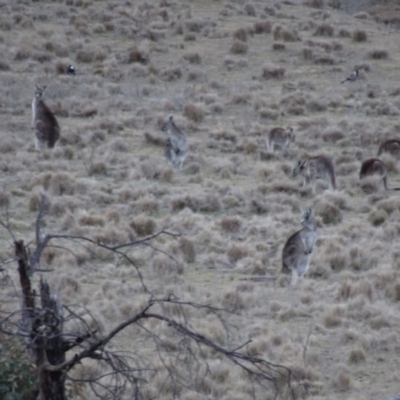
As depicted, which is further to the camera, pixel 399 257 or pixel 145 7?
pixel 145 7

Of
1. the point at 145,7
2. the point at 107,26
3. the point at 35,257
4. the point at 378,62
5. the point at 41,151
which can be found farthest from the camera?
the point at 145,7

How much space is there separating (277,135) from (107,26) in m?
13.7

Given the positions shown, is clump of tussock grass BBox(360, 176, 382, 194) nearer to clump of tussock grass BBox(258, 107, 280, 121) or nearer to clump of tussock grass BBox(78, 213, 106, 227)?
clump of tussock grass BBox(78, 213, 106, 227)

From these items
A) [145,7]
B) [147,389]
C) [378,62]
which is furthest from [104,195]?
[145,7]

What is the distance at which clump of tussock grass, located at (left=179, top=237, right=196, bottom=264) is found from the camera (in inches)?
577

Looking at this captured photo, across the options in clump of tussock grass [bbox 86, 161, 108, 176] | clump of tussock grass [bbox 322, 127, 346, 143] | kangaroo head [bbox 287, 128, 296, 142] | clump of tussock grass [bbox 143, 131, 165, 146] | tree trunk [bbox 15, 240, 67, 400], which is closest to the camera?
tree trunk [bbox 15, 240, 67, 400]

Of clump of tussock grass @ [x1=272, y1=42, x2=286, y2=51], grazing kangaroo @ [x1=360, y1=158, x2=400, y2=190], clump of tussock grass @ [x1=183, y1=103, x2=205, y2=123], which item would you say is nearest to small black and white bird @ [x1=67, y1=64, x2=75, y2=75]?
clump of tussock grass @ [x1=183, y1=103, x2=205, y2=123]

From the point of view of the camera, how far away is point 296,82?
28.3m

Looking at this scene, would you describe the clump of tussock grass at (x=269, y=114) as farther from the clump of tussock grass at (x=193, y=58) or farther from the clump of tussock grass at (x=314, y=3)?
the clump of tussock grass at (x=314, y=3)

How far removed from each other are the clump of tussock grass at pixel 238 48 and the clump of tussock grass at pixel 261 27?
224 centimetres

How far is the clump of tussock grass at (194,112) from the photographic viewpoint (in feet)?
79.3

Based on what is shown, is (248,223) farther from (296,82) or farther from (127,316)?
(296,82)

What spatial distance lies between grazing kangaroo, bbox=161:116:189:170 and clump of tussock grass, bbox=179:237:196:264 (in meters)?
5.11

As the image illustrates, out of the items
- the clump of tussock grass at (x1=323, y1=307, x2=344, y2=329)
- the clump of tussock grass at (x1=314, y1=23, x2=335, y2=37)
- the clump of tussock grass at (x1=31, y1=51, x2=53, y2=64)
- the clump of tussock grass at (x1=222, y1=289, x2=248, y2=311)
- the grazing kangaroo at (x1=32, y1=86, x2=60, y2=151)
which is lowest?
the clump of tussock grass at (x1=323, y1=307, x2=344, y2=329)
